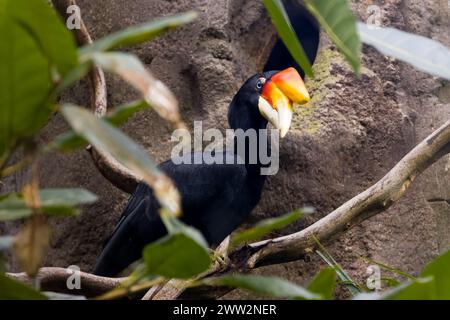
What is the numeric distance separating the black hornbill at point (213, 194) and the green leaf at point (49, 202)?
4.91 ft

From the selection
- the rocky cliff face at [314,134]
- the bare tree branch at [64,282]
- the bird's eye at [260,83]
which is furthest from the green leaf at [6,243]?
the rocky cliff face at [314,134]

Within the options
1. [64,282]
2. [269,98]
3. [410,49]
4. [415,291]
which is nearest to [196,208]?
[269,98]

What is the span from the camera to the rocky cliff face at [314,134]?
2.50 metres

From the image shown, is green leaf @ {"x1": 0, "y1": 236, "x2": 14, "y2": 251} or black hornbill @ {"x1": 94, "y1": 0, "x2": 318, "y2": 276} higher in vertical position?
black hornbill @ {"x1": 94, "y1": 0, "x2": 318, "y2": 276}

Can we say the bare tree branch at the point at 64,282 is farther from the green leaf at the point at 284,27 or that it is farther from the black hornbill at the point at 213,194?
the green leaf at the point at 284,27

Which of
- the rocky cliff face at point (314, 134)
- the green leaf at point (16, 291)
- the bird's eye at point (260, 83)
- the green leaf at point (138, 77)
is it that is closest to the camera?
the green leaf at point (138, 77)

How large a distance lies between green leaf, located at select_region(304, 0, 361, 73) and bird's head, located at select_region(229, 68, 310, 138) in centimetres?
162

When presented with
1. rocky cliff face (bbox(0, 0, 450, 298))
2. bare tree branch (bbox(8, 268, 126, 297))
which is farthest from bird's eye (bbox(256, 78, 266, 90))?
bare tree branch (bbox(8, 268, 126, 297))

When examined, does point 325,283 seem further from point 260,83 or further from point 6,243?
point 260,83

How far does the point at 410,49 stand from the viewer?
663 millimetres

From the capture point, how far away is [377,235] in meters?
2.49

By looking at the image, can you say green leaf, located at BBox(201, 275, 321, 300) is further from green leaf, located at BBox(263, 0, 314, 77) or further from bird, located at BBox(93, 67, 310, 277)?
bird, located at BBox(93, 67, 310, 277)

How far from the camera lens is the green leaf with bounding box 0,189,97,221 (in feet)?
1.78
